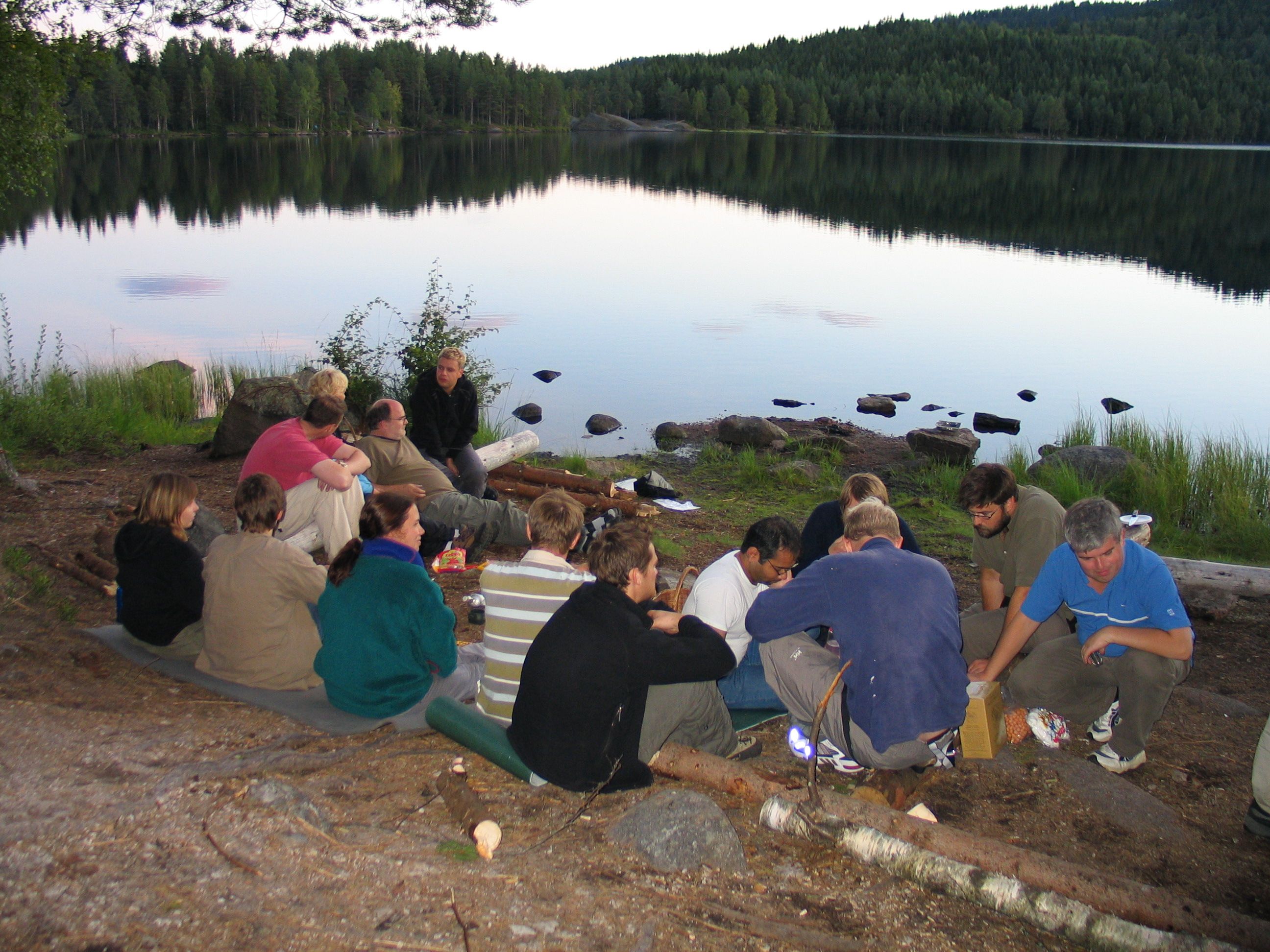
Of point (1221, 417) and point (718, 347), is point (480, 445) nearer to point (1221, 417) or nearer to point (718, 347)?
point (718, 347)

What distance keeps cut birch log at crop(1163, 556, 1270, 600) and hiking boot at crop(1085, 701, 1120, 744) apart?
2409 mm

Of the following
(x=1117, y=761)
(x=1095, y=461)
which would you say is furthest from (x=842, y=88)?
(x=1117, y=761)

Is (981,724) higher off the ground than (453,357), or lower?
lower

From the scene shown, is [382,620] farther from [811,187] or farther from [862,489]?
[811,187]

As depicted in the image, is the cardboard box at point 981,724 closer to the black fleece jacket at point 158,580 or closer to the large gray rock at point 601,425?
the black fleece jacket at point 158,580

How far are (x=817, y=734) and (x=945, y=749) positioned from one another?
0.91 metres

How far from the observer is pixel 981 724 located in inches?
174

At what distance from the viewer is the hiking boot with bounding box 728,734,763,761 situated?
4.24 meters

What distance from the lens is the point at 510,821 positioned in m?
3.55

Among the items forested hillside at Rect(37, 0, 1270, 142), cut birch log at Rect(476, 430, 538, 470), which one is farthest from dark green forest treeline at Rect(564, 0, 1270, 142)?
cut birch log at Rect(476, 430, 538, 470)

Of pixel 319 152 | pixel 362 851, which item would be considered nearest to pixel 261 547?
pixel 362 851

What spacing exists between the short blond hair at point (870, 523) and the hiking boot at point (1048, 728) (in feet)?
4.60

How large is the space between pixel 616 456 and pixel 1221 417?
32.6 ft

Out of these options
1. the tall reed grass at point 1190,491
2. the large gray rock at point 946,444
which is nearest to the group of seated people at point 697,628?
the tall reed grass at point 1190,491
